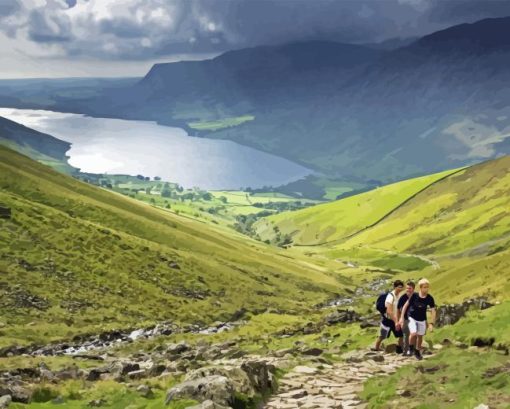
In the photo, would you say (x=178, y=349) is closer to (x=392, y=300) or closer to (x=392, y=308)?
(x=392, y=308)

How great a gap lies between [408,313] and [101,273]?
70.8 m

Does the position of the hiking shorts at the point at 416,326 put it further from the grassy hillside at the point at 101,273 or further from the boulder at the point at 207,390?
the grassy hillside at the point at 101,273

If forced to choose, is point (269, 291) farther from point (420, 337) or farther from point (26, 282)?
point (420, 337)

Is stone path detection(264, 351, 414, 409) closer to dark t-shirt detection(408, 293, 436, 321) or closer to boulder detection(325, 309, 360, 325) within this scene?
dark t-shirt detection(408, 293, 436, 321)

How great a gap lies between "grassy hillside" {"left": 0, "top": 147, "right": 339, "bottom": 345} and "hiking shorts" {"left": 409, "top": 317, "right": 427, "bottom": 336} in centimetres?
4773

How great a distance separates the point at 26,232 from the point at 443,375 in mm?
83991

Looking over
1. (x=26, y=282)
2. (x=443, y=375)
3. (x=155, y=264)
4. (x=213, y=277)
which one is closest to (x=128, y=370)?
(x=443, y=375)

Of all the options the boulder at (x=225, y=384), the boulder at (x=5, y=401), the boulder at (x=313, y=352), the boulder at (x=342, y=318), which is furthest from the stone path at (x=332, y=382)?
the boulder at (x=342, y=318)

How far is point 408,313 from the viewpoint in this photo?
100 ft

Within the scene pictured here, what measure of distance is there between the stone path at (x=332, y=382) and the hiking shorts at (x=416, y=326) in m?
1.55

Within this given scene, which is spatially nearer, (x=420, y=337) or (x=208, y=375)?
(x=208, y=375)

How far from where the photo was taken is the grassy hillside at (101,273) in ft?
256

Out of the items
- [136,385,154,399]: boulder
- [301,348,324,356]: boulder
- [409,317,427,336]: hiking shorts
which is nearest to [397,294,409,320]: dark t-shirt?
[409,317,427,336]: hiking shorts

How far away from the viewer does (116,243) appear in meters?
109
